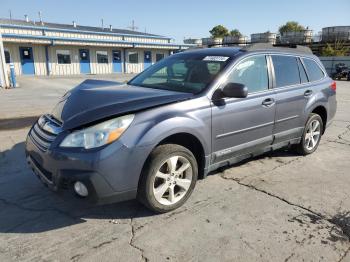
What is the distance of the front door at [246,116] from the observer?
12.1 ft

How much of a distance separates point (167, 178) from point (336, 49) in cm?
4495

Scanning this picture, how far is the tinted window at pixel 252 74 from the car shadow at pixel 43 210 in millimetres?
1935

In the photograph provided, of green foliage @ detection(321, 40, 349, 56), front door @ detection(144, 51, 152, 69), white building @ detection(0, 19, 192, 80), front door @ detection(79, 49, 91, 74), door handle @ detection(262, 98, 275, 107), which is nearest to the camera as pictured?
door handle @ detection(262, 98, 275, 107)

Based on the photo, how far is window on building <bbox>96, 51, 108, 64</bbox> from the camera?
31984 millimetres

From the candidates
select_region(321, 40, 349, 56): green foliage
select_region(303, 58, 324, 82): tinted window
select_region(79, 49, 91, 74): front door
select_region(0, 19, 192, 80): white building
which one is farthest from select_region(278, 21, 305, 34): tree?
select_region(303, 58, 324, 82): tinted window

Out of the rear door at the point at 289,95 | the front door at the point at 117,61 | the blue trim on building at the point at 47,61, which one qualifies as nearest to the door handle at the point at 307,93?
the rear door at the point at 289,95

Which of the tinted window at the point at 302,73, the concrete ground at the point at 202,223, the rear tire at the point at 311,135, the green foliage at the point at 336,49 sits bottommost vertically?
the concrete ground at the point at 202,223

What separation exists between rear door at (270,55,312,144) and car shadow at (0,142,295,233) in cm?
234

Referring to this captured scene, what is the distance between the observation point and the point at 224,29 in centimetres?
8600

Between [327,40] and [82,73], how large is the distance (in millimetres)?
34846

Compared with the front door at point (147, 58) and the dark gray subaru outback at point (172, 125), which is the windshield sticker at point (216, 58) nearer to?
the dark gray subaru outback at point (172, 125)

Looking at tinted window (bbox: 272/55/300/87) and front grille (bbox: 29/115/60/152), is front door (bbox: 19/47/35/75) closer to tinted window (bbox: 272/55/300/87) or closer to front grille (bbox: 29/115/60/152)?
front grille (bbox: 29/115/60/152)

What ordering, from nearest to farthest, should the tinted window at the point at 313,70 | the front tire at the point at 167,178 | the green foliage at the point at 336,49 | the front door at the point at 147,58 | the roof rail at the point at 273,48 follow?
the front tire at the point at 167,178, the roof rail at the point at 273,48, the tinted window at the point at 313,70, the front door at the point at 147,58, the green foliage at the point at 336,49

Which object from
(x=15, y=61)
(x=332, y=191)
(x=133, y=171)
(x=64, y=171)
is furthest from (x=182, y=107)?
(x=15, y=61)
